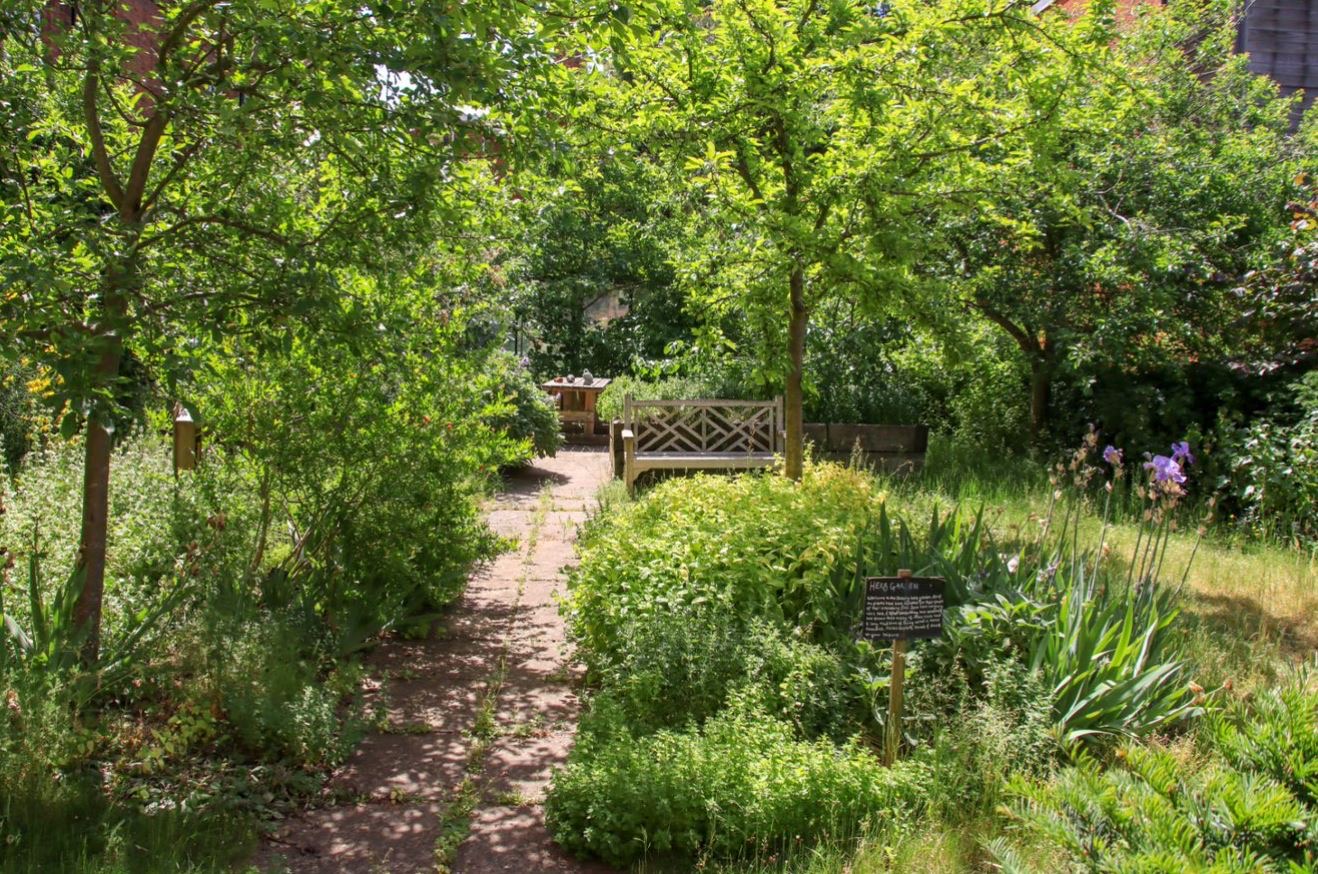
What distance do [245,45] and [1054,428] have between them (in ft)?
32.2

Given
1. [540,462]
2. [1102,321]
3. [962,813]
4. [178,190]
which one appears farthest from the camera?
[540,462]

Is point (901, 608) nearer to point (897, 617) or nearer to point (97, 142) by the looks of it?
point (897, 617)

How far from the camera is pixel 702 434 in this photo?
12.0 m

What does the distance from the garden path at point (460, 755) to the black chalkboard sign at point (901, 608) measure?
1394mm

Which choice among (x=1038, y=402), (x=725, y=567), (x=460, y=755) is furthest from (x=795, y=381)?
(x=1038, y=402)

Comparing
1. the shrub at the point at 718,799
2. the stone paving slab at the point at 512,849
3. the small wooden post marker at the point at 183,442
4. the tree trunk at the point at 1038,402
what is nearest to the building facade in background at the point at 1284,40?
the tree trunk at the point at 1038,402

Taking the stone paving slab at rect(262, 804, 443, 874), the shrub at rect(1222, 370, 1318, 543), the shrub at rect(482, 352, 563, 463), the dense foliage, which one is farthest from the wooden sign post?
the shrub at rect(482, 352, 563, 463)

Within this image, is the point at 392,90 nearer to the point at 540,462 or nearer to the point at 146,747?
the point at 146,747

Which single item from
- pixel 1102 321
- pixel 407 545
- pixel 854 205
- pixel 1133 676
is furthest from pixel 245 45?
pixel 1102 321

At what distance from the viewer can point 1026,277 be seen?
459 inches

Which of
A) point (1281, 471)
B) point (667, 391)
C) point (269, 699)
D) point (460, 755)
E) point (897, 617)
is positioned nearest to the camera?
point (897, 617)

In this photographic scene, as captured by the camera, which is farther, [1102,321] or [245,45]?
[1102,321]

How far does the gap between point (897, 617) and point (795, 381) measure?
147 inches

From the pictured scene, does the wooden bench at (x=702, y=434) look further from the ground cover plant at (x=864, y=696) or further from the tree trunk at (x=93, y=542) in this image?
the tree trunk at (x=93, y=542)
